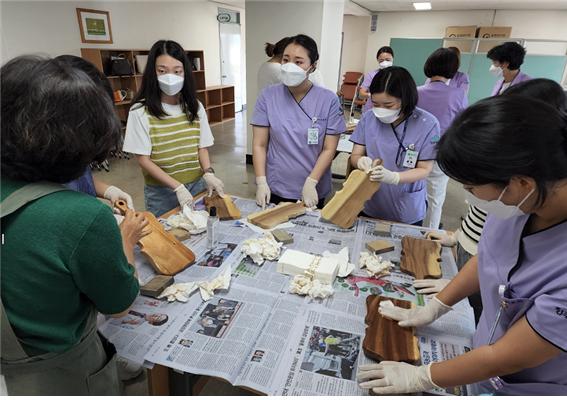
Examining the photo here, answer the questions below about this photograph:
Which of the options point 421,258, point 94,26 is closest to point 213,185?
point 421,258

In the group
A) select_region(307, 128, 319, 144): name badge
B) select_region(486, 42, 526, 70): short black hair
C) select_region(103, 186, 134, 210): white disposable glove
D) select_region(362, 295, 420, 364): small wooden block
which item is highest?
select_region(486, 42, 526, 70): short black hair

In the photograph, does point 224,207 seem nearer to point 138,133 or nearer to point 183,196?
point 183,196

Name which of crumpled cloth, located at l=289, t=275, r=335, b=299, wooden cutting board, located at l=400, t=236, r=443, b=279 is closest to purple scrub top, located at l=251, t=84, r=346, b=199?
wooden cutting board, located at l=400, t=236, r=443, b=279

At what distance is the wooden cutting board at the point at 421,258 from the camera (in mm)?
1263

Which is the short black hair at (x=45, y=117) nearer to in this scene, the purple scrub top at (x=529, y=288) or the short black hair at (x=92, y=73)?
the short black hair at (x=92, y=73)

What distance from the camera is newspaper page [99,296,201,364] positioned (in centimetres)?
93

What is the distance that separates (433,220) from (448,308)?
1.94m

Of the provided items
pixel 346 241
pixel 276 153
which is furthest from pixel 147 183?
pixel 346 241

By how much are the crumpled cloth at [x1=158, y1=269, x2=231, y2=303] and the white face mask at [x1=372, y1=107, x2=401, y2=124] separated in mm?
1035

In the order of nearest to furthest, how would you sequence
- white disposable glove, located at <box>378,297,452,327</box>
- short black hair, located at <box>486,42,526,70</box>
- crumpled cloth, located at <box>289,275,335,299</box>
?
white disposable glove, located at <box>378,297,452,327</box>
crumpled cloth, located at <box>289,275,335,299</box>
short black hair, located at <box>486,42,526,70</box>

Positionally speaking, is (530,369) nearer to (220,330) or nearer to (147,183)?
(220,330)

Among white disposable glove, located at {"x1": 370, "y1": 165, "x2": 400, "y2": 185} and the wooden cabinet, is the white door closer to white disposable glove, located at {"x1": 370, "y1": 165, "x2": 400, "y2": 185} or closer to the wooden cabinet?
the wooden cabinet

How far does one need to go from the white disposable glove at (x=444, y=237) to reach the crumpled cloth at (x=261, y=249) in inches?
26.1

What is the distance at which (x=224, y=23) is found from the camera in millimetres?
7375
